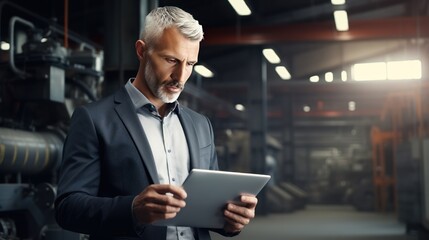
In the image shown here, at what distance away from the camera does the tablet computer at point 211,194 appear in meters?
1.69

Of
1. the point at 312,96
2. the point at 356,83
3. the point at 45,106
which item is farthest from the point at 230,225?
the point at 312,96

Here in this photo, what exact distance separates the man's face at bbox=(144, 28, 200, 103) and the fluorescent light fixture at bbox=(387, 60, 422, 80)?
11946 mm

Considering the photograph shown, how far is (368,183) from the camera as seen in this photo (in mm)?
20297

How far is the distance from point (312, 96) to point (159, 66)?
835 inches

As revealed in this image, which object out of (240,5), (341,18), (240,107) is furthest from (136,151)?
(240,107)

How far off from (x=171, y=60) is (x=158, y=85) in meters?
0.09

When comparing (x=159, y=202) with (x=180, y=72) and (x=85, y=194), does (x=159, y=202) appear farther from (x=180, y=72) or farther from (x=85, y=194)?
(x=180, y=72)

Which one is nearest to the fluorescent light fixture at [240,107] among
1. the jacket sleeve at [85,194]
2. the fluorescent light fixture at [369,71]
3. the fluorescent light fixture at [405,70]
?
the fluorescent light fixture at [369,71]

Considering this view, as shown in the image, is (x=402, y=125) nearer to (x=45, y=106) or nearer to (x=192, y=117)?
(x=45, y=106)

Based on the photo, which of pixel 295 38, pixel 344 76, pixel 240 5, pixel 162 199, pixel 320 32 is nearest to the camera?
pixel 162 199

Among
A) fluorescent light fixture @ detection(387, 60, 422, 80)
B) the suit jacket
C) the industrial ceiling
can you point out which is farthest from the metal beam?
the suit jacket

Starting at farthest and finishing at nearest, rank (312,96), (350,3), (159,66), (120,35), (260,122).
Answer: (312,96), (260,122), (350,3), (120,35), (159,66)

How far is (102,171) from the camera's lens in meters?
1.79

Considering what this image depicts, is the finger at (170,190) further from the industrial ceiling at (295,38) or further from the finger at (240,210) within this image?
the industrial ceiling at (295,38)
